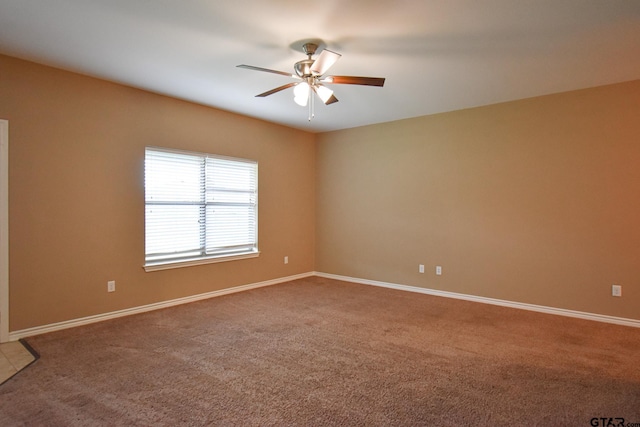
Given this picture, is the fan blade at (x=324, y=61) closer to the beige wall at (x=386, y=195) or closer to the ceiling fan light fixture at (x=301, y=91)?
the ceiling fan light fixture at (x=301, y=91)

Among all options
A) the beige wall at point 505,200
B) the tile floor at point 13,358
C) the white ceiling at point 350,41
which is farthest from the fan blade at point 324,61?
the tile floor at point 13,358

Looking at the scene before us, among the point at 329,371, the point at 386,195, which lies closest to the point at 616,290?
the point at 386,195

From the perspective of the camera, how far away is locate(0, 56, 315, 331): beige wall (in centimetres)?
333

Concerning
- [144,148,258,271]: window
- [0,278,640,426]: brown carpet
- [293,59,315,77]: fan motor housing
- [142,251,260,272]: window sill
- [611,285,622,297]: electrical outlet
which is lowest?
[0,278,640,426]: brown carpet

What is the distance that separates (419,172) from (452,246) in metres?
1.19

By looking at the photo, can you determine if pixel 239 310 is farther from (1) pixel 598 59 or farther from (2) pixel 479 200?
(1) pixel 598 59

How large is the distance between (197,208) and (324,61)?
2.86 m

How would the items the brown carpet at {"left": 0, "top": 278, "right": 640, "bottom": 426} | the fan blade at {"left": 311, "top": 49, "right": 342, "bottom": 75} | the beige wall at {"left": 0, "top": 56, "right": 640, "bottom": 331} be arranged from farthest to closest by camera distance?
the beige wall at {"left": 0, "top": 56, "right": 640, "bottom": 331}, the fan blade at {"left": 311, "top": 49, "right": 342, "bottom": 75}, the brown carpet at {"left": 0, "top": 278, "right": 640, "bottom": 426}

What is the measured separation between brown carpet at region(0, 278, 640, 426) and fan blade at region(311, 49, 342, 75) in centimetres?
237

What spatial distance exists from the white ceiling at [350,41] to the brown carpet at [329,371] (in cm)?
260

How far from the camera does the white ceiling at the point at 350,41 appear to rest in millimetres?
2436

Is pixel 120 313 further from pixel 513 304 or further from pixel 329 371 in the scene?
pixel 513 304

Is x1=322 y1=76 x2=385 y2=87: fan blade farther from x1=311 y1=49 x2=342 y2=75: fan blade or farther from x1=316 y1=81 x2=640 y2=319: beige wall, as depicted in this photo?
x1=316 y1=81 x2=640 y2=319: beige wall

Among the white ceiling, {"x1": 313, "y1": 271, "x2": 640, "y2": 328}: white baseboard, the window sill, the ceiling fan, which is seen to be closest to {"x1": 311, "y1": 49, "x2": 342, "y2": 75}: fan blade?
the ceiling fan
